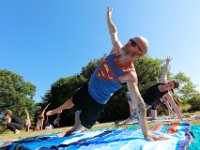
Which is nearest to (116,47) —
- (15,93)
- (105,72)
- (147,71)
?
(105,72)

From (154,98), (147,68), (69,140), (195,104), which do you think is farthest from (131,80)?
(147,68)

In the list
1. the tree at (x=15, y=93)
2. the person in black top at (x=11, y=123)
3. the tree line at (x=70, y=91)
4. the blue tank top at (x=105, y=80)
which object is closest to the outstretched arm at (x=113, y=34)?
the blue tank top at (x=105, y=80)

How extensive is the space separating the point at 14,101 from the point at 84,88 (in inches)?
1507

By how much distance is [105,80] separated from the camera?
441 cm

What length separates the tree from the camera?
128ft

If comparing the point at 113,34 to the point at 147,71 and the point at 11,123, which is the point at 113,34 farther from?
the point at 147,71

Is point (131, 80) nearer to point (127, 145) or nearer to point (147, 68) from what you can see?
point (127, 145)

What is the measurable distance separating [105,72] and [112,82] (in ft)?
0.70

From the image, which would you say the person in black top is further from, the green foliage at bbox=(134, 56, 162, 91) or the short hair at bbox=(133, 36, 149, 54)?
the green foliage at bbox=(134, 56, 162, 91)

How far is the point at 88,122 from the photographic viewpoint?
490 centimetres

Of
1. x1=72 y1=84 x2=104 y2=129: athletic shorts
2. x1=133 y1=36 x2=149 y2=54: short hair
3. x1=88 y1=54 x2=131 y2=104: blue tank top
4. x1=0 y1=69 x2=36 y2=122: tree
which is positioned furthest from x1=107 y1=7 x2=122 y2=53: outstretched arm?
x1=0 y1=69 x2=36 y2=122: tree

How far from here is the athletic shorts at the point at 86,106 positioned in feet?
15.7

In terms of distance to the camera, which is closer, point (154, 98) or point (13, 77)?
point (154, 98)

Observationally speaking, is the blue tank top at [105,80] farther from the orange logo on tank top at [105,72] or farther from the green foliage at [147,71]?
the green foliage at [147,71]
